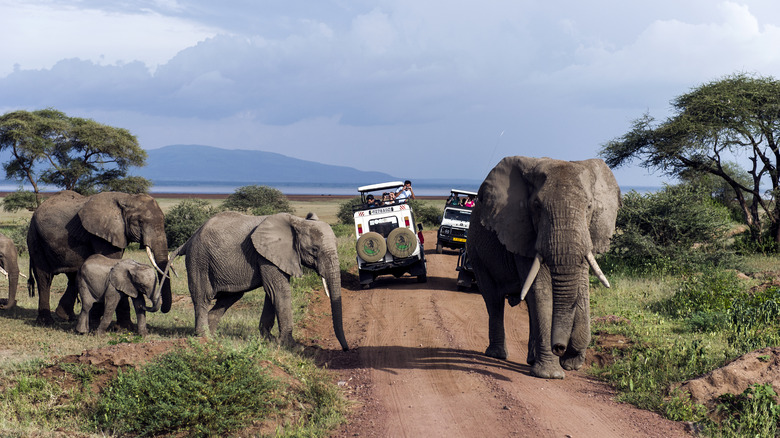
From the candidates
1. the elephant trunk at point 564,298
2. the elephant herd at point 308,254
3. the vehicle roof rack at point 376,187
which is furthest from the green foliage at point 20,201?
the elephant trunk at point 564,298

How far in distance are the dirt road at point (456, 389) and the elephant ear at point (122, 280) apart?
12.1 feet

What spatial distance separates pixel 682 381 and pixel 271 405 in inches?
207

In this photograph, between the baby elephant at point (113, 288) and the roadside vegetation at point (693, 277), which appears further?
the baby elephant at point (113, 288)

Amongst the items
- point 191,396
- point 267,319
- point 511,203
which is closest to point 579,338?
point 511,203

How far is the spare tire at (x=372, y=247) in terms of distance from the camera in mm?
18828

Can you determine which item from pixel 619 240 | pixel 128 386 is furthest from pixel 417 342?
pixel 619 240

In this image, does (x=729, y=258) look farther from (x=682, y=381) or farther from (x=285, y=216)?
(x=285, y=216)

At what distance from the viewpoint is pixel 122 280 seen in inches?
488

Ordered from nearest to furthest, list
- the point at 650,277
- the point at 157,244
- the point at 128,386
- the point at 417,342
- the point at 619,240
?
the point at 128,386 < the point at 417,342 < the point at 157,244 < the point at 650,277 < the point at 619,240

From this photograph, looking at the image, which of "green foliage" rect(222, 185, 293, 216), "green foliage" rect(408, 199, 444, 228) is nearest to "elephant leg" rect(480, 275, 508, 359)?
"green foliage" rect(222, 185, 293, 216)

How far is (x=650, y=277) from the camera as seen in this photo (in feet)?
60.3

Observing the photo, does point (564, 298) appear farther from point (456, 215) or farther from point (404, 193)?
point (456, 215)

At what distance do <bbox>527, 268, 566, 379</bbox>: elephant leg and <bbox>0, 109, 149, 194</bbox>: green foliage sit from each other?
3386 centimetres

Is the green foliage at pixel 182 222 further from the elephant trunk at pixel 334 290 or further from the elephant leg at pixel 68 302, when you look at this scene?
the elephant trunk at pixel 334 290
